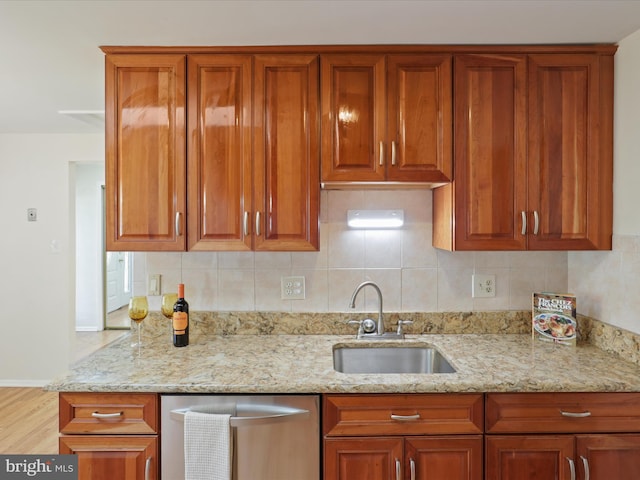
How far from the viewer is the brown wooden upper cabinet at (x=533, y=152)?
202cm

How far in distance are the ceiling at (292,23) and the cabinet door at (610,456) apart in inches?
64.1

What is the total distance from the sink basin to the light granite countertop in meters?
0.04

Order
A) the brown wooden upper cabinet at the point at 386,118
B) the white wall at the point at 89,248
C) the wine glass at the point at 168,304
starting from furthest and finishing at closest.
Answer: the white wall at the point at 89,248, the wine glass at the point at 168,304, the brown wooden upper cabinet at the point at 386,118

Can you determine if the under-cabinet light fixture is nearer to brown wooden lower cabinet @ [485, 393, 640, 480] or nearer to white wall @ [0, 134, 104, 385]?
brown wooden lower cabinet @ [485, 393, 640, 480]

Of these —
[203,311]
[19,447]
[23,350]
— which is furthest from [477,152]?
[23,350]

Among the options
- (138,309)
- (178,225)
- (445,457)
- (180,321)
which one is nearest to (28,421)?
(138,309)

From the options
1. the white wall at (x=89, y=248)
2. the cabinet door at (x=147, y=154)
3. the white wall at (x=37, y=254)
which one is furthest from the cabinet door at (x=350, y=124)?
the white wall at (x=89, y=248)

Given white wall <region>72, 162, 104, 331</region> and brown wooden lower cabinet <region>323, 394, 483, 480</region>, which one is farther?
white wall <region>72, 162, 104, 331</region>

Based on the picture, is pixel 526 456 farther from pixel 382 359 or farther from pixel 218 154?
pixel 218 154

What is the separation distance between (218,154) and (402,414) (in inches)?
53.0

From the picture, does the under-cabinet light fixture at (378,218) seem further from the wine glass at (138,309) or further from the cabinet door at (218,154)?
the wine glass at (138,309)

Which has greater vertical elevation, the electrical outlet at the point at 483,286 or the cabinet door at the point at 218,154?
the cabinet door at the point at 218,154

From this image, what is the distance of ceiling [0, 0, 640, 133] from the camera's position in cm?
167

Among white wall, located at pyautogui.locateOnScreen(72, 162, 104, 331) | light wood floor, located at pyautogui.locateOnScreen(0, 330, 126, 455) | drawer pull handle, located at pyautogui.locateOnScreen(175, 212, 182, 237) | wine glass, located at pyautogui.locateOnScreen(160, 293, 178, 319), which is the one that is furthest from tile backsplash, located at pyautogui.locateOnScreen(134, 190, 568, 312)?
white wall, located at pyautogui.locateOnScreen(72, 162, 104, 331)
